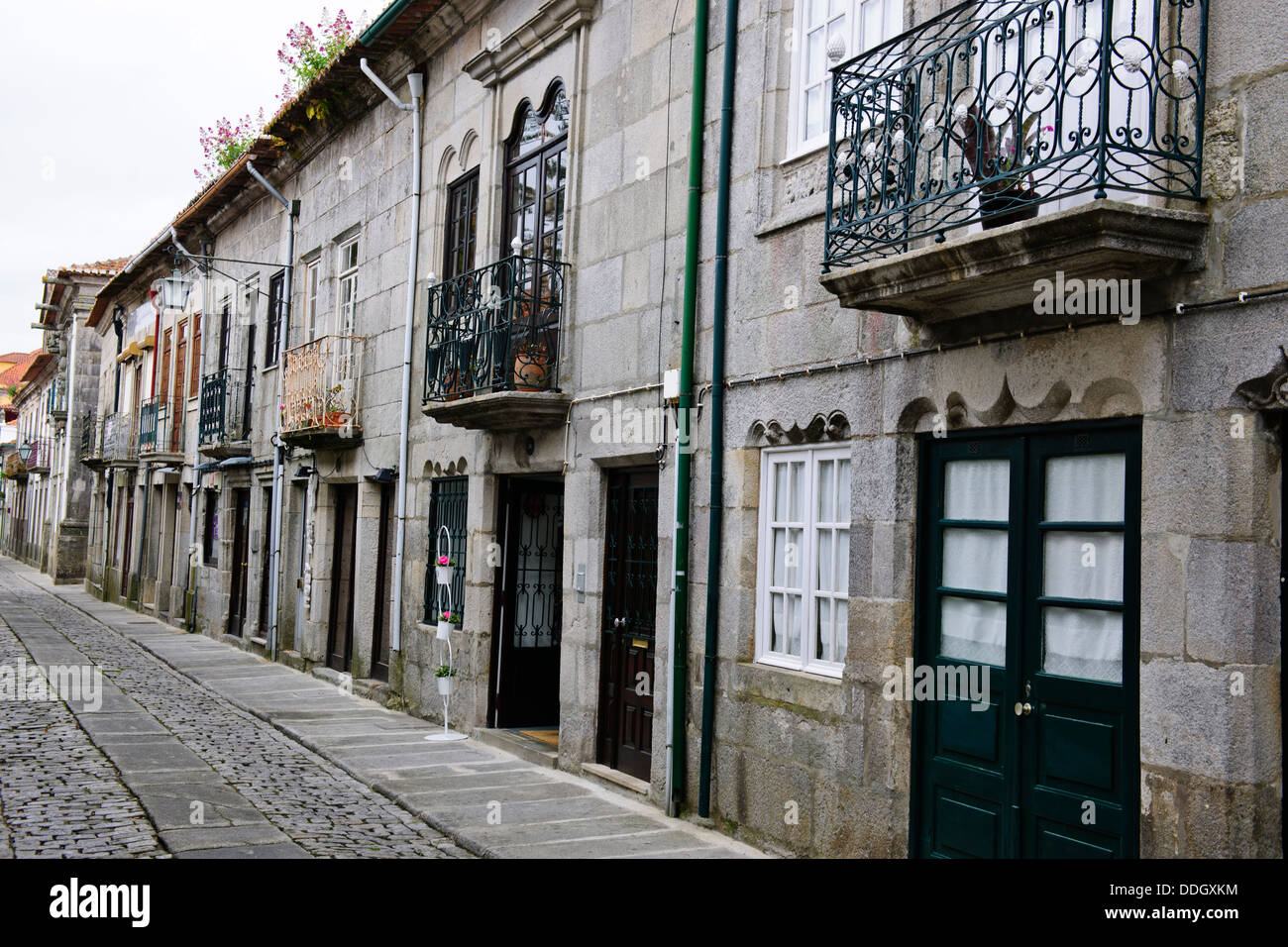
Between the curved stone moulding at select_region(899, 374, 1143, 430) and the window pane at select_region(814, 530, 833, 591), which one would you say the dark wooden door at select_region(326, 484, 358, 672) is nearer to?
the window pane at select_region(814, 530, 833, 591)

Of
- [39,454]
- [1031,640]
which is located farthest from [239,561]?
[39,454]

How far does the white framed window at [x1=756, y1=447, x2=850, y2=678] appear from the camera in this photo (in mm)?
6996

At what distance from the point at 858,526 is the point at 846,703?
38.0 inches

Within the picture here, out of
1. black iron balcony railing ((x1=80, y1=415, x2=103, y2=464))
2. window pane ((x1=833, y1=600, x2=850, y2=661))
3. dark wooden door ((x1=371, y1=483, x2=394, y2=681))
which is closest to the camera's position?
window pane ((x1=833, y1=600, x2=850, y2=661))

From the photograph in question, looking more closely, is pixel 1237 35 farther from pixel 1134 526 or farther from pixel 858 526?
pixel 858 526

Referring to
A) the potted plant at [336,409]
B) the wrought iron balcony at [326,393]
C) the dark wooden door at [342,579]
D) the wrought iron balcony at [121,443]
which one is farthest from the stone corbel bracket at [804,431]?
the wrought iron balcony at [121,443]

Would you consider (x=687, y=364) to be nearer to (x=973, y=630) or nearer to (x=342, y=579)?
(x=973, y=630)

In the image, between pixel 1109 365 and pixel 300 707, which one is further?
pixel 300 707

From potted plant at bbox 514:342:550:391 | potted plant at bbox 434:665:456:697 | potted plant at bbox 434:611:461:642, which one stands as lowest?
potted plant at bbox 434:665:456:697

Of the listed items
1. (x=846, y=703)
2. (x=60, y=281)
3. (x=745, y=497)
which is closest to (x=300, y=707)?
(x=745, y=497)

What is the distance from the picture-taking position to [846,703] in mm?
6594

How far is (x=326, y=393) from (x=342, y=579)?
2.38 meters

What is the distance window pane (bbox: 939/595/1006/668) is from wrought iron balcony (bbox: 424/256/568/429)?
4395 mm

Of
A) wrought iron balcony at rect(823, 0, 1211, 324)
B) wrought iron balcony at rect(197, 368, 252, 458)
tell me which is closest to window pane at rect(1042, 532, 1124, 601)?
wrought iron balcony at rect(823, 0, 1211, 324)
